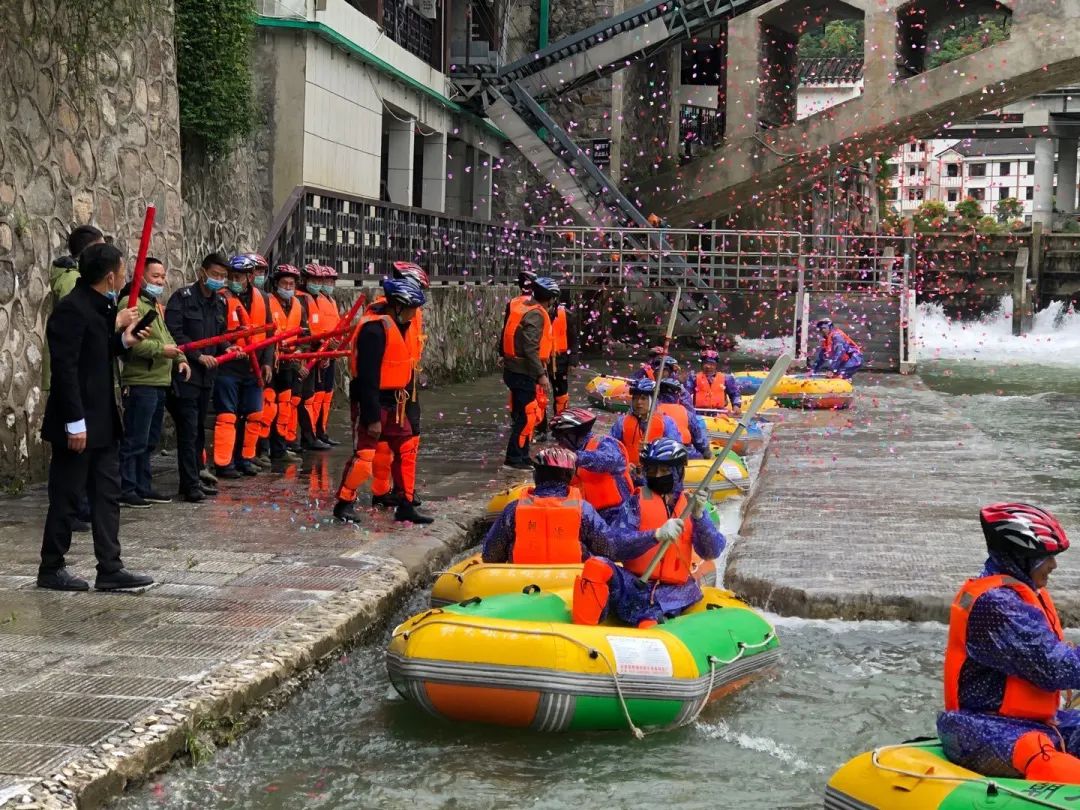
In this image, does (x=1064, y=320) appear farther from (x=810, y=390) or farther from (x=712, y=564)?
(x=712, y=564)

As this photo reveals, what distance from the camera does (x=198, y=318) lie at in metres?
11.2

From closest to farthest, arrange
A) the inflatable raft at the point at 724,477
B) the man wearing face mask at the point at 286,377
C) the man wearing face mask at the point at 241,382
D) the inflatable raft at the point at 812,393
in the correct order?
the man wearing face mask at the point at 241,382 < the inflatable raft at the point at 724,477 < the man wearing face mask at the point at 286,377 < the inflatable raft at the point at 812,393

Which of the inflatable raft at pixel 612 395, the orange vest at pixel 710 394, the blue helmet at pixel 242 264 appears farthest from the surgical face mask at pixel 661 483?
the inflatable raft at pixel 612 395

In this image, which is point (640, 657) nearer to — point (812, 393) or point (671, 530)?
point (671, 530)

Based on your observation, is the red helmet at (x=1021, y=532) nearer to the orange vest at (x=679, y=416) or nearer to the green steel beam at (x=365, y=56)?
the orange vest at (x=679, y=416)

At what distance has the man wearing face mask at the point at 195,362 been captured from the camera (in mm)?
10742

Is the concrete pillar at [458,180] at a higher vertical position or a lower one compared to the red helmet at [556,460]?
higher

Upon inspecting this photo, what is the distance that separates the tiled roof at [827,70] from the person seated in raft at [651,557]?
5868 centimetres

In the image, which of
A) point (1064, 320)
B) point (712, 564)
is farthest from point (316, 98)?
point (1064, 320)

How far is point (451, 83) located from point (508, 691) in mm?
23459

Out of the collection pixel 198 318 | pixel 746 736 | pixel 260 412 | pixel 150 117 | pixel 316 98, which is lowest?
pixel 746 736

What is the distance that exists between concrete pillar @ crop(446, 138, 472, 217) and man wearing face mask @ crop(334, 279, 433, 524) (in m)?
19.3

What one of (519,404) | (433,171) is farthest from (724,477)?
(433,171)

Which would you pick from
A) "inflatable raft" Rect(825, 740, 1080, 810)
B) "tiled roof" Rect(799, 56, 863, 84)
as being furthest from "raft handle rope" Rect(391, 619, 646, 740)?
"tiled roof" Rect(799, 56, 863, 84)
